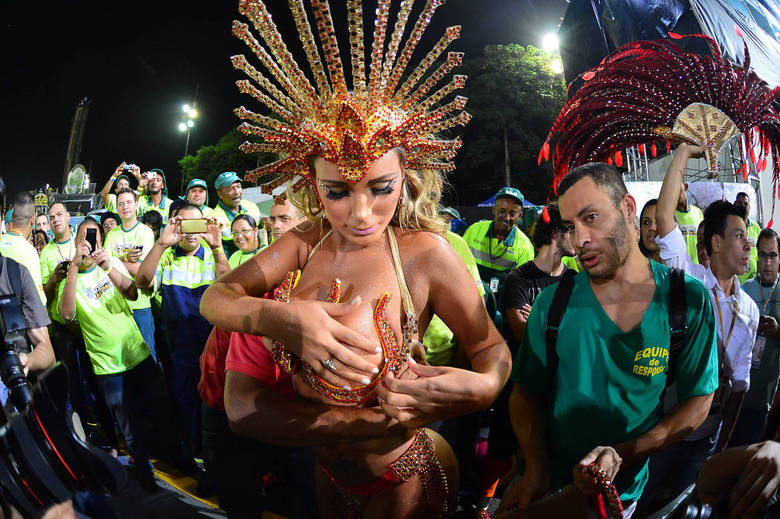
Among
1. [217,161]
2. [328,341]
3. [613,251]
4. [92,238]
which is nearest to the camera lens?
[328,341]

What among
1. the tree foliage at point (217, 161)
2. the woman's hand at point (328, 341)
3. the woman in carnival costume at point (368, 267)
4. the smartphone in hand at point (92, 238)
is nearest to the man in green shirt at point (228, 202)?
the smartphone in hand at point (92, 238)

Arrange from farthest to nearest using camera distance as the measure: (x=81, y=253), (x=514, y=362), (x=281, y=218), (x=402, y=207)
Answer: (x=81, y=253)
(x=281, y=218)
(x=514, y=362)
(x=402, y=207)

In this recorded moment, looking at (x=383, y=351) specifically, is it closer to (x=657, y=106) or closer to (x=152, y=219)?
(x=657, y=106)

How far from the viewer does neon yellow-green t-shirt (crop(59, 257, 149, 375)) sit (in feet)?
14.1

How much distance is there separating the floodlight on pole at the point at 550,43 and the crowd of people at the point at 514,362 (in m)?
24.1

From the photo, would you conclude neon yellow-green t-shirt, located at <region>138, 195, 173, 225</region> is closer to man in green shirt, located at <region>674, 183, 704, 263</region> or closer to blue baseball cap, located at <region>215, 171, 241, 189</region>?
blue baseball cap, located at <region>215, 171, 241, 189</region>

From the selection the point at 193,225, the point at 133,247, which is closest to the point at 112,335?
the point at 193,225

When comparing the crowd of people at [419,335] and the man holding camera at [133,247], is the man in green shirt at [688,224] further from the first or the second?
the man holding camera at [133,247]

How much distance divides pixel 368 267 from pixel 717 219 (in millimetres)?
2593

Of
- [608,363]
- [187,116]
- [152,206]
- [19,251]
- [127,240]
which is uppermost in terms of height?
[187,116]

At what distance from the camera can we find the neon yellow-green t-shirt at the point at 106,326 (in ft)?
14.1

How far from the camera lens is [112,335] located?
14.1ft

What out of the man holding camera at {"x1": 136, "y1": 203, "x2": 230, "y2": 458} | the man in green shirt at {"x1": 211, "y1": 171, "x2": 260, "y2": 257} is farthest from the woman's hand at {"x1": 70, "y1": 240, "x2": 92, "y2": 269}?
the man in green shirt at {"x1": 211, "y1": 171, "x2": 260, "y2": 257}

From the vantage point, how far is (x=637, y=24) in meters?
15.6
